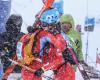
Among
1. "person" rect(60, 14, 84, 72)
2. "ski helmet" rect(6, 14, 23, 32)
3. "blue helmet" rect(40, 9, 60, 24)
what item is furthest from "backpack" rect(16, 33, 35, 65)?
"ski helmet" rect(6, 14, 23, 32)

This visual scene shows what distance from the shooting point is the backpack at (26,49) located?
4617mm

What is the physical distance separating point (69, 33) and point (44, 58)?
68 centimetres

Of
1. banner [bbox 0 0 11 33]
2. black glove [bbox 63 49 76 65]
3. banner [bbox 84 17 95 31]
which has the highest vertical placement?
banner [bbox 0 0 11 33]

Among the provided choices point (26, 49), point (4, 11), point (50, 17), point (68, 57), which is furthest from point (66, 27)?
point (4, 11)

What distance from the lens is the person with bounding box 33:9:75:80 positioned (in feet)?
15.1

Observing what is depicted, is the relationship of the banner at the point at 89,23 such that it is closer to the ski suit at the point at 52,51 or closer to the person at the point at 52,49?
the person at the point at 52,49

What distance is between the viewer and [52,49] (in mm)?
4707

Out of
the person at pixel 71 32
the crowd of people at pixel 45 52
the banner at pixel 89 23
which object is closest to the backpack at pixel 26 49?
the crowd of people at pixel 45 52

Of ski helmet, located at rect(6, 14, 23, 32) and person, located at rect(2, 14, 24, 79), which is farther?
ski helmet, located at rect(6, 14, 23, 32)

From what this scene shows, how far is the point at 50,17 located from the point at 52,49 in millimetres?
317

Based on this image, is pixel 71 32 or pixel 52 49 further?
pixel 71 32

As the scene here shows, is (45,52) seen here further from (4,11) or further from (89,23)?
(89,23)

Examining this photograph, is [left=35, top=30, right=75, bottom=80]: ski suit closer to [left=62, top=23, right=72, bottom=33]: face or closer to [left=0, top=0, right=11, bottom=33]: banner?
A: [left=62, top=23, right=72, bottom=33]: face

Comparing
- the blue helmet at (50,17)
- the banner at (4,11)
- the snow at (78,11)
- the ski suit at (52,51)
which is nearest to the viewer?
the ski suit at (52,51)
